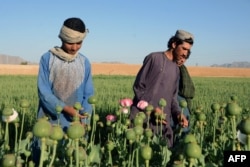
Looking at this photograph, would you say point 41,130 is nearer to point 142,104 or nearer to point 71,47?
point 71,47

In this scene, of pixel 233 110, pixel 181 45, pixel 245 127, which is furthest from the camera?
pixel 181 45

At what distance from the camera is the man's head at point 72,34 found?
256cm

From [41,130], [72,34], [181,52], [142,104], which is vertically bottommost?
[142,104]

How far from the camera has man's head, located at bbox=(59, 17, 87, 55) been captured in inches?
101

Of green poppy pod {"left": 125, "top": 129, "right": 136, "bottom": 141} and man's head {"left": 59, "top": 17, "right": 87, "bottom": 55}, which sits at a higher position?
man's head {"left": 59, "top": 17, "right": 87, "bottom": 55}

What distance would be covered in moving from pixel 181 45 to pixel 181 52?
6cm

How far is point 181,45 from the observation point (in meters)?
3.08

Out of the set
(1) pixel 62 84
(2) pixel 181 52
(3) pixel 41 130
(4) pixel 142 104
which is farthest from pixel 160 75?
(3) pixel 41 130

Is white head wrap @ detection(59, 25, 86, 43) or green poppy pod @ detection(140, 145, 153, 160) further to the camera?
white head wrap @ detection(59, 25, 86, 43)


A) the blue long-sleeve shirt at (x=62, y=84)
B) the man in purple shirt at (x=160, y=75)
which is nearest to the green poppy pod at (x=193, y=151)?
the blue long-sleeve shirt at (x=62, y=84)

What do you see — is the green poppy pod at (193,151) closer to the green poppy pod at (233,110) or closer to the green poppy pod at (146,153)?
the green poppy pod at (146,153)

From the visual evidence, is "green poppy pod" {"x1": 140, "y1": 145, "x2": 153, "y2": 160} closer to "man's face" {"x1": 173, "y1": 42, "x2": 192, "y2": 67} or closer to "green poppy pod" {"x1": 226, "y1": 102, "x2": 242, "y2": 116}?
"green poppy pod" {"x1": 226, "y1": 102, "x2": 242, "y2": 116}

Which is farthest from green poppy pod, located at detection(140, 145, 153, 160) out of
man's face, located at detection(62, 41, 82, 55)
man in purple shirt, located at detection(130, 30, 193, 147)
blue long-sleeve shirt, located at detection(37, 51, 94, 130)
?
man in purple shirt, located at detection(130, 30, 193, 147)

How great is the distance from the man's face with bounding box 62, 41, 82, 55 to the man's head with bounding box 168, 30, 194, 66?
86 centimetres
